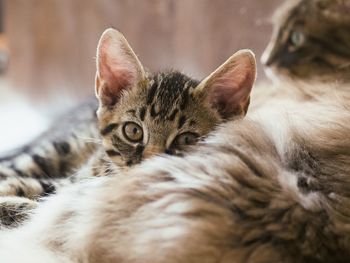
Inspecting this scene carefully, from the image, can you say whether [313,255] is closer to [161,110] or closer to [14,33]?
[161,110]

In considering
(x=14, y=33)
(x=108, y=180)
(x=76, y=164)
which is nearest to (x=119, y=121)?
(x=108, y=180)

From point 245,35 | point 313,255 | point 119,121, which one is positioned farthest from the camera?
point 245,35

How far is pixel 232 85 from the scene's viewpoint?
3.87 feet

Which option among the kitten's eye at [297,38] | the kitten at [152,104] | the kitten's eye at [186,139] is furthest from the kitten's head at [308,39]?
the kitten's eye at [186,139]

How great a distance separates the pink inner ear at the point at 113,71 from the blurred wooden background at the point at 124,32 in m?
0.48

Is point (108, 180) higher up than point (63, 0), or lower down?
lower down

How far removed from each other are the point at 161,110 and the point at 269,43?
0.87 meters

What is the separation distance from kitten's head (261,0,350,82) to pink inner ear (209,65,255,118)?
2.02ft

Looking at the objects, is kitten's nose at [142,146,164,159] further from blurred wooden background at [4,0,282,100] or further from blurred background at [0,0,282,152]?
blurred wooden background at [4,0,282,100]

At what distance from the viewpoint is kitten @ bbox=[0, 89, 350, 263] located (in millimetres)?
794

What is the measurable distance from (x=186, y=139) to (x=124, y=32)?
142cm

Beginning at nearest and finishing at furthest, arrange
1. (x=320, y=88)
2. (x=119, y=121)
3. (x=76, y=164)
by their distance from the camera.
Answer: (x=119, y=121) → (x=320, y=88) → (x=76, y=164)

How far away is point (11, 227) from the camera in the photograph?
108cm

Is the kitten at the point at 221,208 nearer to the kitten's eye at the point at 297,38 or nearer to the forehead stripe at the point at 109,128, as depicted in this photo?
the forehead stripe at the point at 109,128
